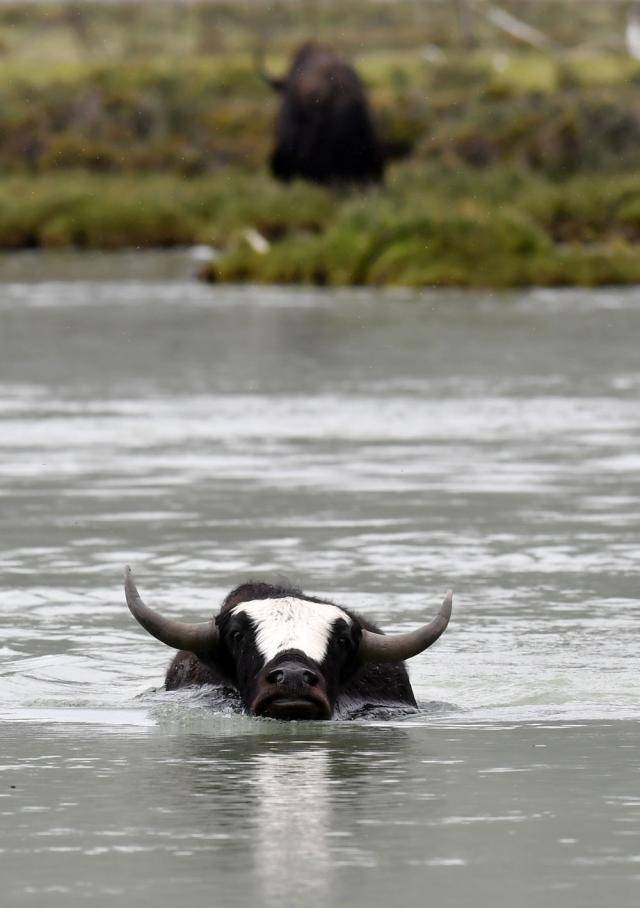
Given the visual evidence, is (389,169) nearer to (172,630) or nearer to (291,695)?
(172,630)

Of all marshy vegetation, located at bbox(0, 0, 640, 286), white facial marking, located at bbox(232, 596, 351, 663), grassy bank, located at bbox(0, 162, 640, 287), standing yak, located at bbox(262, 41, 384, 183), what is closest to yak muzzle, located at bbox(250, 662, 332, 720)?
white facial marking, located at bbox(232, 596, 351, 663)

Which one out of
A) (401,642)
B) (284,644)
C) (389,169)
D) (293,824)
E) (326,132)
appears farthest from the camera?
(389,169)

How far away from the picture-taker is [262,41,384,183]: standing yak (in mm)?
61812

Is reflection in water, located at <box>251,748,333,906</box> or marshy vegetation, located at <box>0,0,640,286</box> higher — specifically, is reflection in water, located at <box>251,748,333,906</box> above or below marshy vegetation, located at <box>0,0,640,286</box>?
above

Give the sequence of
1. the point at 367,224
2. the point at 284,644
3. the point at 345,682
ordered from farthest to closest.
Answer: the point at 367,224, the point at 345,682, the point at 284,644

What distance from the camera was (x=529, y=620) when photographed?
44.7 feet

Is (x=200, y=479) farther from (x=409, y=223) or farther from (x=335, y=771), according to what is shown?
(x=409, y=223)

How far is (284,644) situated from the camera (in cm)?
1018

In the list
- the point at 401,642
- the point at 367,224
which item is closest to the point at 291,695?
the point at 401,642

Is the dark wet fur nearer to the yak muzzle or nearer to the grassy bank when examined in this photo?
the yak muzzle

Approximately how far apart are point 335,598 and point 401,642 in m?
3.59

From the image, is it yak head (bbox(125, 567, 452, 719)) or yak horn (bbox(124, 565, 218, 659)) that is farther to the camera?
yak horn (bbox(124, 565, 218, 659))

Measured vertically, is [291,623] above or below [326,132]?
above

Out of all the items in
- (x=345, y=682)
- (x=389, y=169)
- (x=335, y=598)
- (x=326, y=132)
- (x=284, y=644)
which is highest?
(x=284, y=644)
